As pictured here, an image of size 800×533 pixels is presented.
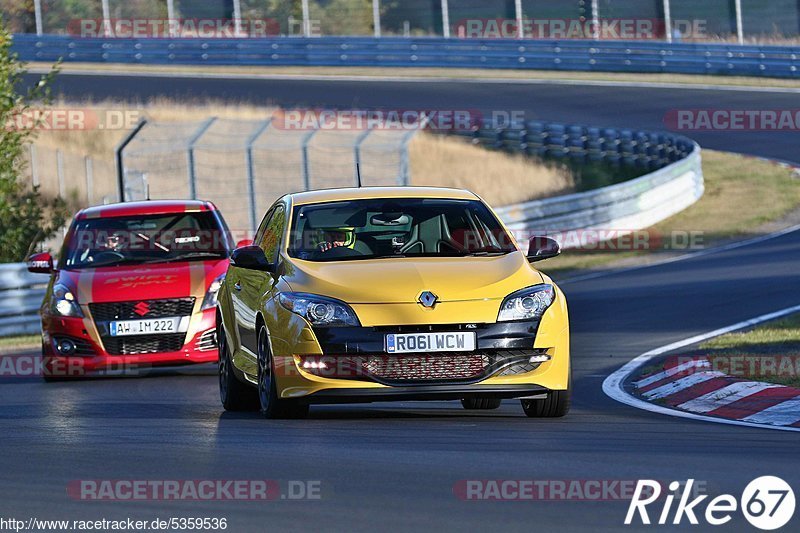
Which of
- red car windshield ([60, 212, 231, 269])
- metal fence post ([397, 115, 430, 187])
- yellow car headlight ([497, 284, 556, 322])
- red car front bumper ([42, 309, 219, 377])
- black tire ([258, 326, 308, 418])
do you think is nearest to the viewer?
yellow car headlight ([497, 284, 556, 322])

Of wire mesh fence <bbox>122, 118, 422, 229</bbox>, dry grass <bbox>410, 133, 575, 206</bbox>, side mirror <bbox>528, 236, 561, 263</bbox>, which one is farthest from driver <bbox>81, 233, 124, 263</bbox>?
dry grass <bbox>410, 133, 575, 206</bbox>

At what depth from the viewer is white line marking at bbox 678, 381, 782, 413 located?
10500 millimetres

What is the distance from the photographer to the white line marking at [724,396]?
10.5 meters

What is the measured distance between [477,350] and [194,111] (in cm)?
2879

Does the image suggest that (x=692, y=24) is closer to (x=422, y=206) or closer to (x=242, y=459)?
(x=422, y=206)

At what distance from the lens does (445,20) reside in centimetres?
4331

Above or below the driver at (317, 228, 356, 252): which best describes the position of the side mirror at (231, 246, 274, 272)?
below

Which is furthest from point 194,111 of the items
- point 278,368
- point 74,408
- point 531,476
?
point 531,476

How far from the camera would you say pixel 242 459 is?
8180 millimetres

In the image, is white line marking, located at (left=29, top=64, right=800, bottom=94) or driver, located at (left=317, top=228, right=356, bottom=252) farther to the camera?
white line marking, located at (left=29, top=64, right=800, bottom=94)

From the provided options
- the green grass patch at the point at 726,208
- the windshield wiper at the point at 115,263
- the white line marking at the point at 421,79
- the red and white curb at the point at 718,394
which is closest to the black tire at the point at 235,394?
the red and white curb at the point at 718,394

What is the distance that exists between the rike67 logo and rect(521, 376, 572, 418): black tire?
8.57 feet

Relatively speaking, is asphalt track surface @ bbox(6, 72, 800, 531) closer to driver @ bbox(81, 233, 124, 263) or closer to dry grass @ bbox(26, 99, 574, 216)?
driver @ bbox(81, 233, 124, 263)

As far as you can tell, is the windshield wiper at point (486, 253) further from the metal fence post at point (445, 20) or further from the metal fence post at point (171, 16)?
the metal fence post at point (171, 16)
